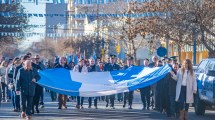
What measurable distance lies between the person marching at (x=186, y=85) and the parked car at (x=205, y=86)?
1.38 m

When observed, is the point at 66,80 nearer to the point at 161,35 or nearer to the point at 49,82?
the point at 49,82

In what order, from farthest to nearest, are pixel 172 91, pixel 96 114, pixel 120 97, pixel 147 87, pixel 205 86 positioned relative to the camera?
pixel 120 97
pixel 147 87
pixel 96 114
pixel 205 86
pixel 172 91

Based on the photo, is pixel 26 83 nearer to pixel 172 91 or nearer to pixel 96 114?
pixel 96 114

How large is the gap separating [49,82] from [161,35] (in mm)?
14231

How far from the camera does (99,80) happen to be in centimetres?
2439

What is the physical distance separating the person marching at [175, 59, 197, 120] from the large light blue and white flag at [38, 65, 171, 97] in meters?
1.95

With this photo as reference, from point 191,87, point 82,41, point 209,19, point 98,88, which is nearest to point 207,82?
point 191,87

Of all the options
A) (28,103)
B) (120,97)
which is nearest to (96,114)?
(28,103)

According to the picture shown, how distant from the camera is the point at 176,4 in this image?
35.6 metres

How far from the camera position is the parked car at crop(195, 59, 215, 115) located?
819 inches

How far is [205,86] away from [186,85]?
2548 mm

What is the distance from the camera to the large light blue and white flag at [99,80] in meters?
22.5

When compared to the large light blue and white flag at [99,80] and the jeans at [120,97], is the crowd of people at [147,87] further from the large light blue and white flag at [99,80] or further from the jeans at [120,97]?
the jeans at [120,97]

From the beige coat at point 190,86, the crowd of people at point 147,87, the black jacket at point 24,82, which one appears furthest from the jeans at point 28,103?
the beige coat at point 190,86
